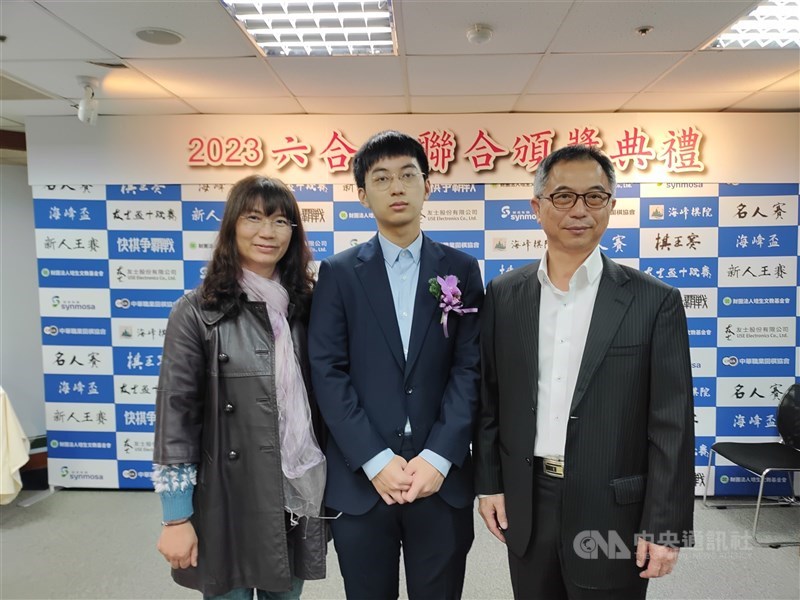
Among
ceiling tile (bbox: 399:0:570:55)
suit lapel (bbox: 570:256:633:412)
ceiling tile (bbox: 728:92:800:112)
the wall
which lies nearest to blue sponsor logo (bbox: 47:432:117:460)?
the wall

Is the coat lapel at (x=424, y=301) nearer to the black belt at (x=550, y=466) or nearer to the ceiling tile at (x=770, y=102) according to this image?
the black belt at (x=550, y=466)

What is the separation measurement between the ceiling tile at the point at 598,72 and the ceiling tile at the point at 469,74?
0.38 feet

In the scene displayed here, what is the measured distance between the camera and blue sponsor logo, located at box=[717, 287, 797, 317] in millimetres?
3586

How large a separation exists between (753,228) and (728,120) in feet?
2.64

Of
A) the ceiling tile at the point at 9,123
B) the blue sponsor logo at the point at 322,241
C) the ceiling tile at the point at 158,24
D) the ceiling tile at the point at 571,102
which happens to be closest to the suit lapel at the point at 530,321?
the ceiling tile at the point at 158,24

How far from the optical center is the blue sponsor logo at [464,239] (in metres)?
3.65

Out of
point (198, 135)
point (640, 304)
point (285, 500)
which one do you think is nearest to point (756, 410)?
point (640, 304)

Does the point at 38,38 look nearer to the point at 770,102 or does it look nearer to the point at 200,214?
the point at 200,214

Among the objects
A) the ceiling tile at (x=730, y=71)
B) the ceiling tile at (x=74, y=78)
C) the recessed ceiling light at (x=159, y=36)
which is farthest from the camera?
the ceiling tile at (x=74, y=78)

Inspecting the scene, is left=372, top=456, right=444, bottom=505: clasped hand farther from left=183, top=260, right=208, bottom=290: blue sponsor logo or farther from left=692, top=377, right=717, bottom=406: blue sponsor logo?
left=692, top=377, right=717, bottom=406: blue sponsor logo

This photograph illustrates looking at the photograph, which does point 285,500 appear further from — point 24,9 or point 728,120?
point 728,120

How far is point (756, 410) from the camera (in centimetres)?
362

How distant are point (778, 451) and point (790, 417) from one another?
251 mm

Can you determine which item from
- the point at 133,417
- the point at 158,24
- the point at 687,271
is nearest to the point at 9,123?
the point at 158,24
